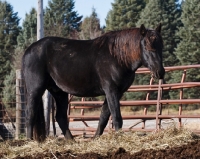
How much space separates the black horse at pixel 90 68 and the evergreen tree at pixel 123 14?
32.5 m

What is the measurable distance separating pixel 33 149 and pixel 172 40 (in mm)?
30779

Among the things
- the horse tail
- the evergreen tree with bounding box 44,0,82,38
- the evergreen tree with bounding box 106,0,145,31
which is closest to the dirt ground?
the horse tail

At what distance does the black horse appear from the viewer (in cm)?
688

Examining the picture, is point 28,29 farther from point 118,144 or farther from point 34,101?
point 118,144

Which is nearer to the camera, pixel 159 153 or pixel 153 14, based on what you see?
pixel 159 153

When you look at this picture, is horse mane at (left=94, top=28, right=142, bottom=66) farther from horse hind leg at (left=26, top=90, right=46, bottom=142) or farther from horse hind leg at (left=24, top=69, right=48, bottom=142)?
horse hind leg at (left=26, top=90, right=46, bottom=142)

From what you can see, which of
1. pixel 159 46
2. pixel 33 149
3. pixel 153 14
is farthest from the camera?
pixel 153 14

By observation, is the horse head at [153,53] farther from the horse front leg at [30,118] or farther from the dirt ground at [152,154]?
the horse front leg at [30,118]

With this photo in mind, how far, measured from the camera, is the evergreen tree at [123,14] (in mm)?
40156

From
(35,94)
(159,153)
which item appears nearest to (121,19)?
(35,94)

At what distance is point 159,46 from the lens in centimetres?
674

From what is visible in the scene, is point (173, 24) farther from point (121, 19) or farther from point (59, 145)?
point (59, 145)

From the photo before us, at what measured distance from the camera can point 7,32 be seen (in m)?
48.9

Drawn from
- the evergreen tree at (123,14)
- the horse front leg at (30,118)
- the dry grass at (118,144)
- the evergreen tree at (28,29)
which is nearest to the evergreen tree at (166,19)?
the evergreen tree at (123,14)
